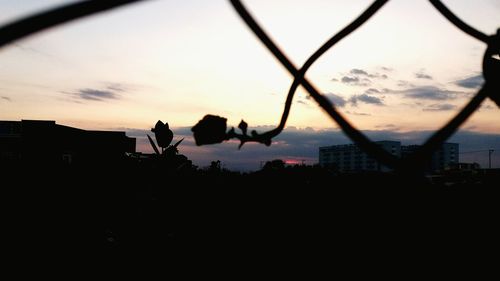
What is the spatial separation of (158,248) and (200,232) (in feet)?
0.59

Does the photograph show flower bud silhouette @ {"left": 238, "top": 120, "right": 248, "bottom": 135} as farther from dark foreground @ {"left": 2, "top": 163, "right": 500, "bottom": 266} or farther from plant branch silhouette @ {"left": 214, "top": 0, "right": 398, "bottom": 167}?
dark foreground @ {"left": 2, "top": 163, "right": 500, "bottom": 266}

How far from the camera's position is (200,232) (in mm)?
1607

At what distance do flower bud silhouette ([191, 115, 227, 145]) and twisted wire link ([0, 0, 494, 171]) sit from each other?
0.21 feet

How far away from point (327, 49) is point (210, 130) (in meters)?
0.32

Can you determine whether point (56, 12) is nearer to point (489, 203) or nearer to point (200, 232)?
point (200, 232)

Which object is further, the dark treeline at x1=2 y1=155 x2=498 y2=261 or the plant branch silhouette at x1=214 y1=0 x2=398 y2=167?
the dark treeline at x1=2 y1=155 x2=498 y2=261

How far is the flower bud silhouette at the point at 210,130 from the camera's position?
94cm

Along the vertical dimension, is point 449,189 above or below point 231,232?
above

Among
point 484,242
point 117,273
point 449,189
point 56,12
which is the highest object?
point 56,12

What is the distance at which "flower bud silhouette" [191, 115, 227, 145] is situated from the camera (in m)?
0.94

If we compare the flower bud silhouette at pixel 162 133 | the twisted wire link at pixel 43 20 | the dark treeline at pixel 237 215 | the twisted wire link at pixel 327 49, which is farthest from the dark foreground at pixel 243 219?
the twisted wire link at pixel 43 20

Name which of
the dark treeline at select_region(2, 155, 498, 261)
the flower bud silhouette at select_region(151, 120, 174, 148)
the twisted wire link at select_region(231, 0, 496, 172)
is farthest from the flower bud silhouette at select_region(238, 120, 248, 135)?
the flower bud silhouette at select_region(151, 120, 174, 148)

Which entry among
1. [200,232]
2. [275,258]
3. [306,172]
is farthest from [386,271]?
[306,172]

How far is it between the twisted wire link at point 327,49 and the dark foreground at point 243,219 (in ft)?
1.40
